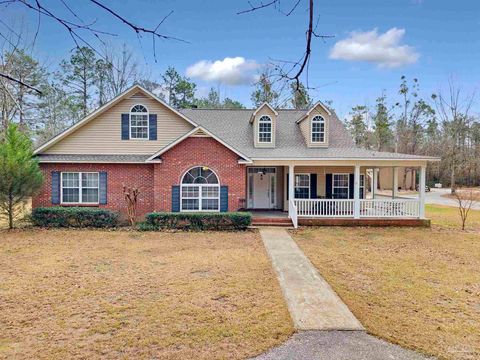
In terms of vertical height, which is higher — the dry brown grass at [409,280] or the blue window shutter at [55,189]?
the blue window shutter at [55,189]

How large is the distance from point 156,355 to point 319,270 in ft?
17.0

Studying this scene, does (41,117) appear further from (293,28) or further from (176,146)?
(293,28)

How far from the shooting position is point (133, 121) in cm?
1634

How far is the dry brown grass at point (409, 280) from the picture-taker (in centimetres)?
512

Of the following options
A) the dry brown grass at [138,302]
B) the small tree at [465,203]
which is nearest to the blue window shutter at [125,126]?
the dry brown grass at [138,302]

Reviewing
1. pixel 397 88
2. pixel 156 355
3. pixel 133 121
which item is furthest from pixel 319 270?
pixel 397 88

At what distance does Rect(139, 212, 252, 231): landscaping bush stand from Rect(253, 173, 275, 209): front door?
4.05m

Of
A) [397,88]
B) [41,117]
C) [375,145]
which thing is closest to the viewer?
[41,117]

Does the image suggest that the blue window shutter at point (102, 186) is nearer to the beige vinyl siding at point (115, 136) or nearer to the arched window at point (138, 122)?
the beige vinyl siding at point (115, 136)

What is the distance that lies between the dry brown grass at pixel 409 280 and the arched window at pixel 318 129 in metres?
5.19

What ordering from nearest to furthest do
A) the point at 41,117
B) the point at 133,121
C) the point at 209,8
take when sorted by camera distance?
the point at 209,8 → the point at 133,121 → the point at 41,117

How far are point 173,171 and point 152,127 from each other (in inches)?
107

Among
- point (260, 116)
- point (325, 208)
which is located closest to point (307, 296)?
point (325, 208)

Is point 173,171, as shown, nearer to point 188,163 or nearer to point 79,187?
point 188,163
